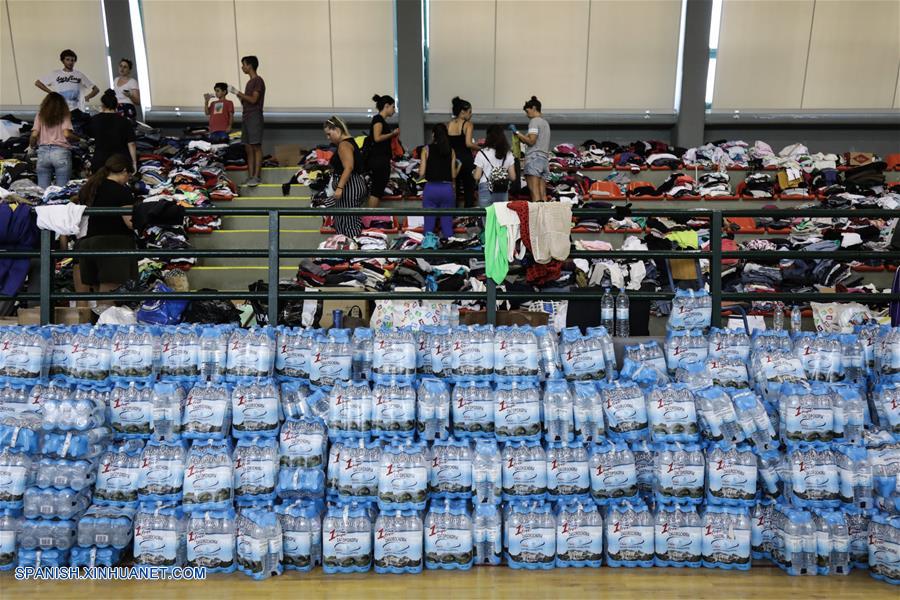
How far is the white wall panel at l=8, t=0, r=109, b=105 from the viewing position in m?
13.3

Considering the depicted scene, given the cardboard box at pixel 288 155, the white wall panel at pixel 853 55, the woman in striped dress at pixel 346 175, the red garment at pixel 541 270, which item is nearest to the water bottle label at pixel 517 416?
the red garment at pixel 541 270

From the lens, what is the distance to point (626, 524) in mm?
4242

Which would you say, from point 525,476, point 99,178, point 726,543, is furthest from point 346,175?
point 726,543

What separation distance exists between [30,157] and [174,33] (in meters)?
3.32

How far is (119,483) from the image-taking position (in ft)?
14.0

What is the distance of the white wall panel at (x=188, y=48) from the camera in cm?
1333

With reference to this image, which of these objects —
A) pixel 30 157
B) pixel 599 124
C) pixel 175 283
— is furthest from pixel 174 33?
pixel 599 124

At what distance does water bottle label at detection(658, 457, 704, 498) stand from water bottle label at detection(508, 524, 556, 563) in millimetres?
646

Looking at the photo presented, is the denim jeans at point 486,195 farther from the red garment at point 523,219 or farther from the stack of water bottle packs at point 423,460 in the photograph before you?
the stack of water bottle packs at point 423,460

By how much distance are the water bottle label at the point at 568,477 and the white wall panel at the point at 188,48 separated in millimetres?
10630

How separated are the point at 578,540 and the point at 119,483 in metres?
2.36

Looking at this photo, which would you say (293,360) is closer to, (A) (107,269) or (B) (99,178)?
Result: (A) (107,269)

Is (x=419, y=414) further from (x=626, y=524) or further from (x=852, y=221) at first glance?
(x=852, y=221)

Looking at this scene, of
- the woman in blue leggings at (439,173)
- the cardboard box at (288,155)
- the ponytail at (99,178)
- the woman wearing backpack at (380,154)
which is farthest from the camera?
the cardboard box at (288,155)
